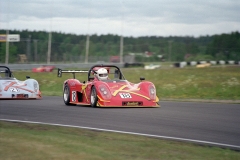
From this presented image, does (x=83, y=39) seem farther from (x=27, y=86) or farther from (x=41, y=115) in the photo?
(x=41, y=115)

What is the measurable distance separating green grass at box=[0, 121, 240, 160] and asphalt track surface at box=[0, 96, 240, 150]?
0.64 metres

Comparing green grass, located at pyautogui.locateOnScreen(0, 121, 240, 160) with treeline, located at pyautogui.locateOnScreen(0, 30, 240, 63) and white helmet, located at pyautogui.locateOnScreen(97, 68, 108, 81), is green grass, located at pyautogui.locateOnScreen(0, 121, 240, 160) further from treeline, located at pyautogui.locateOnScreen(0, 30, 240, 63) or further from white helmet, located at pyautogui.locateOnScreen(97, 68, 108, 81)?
treeline, located at pyautogui.locateOnScreen(0, 30, 240, 63)

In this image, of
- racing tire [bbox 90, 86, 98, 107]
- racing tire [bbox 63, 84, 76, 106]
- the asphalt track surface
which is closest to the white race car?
racing tire [bbox 63, 84, 76, 106]

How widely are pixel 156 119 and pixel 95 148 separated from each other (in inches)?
182

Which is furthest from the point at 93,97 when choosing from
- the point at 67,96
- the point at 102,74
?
the point at 67,96

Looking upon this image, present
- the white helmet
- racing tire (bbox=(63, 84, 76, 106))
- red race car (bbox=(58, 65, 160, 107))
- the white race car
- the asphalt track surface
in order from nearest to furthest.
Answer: the asphalt track surface, red race car (bbox=(58, 65, 160, 107)), the white helmet, racing tire (bbox=(63, 84, 76, 106)), the white race car

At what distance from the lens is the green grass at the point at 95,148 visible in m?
8.85

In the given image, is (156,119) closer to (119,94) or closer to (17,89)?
(119,94)

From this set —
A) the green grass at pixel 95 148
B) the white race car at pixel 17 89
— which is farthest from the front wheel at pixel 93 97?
the green grass at pixel 95 148

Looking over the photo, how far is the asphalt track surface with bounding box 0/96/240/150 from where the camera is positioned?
37.3 ft

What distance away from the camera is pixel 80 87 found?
62.7ft

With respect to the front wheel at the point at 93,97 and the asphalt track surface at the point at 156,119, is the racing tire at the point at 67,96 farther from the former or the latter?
the front wheel at the point at 93,97

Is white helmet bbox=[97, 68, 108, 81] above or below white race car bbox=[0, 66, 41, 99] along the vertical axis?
above

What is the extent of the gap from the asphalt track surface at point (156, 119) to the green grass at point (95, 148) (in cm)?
64
